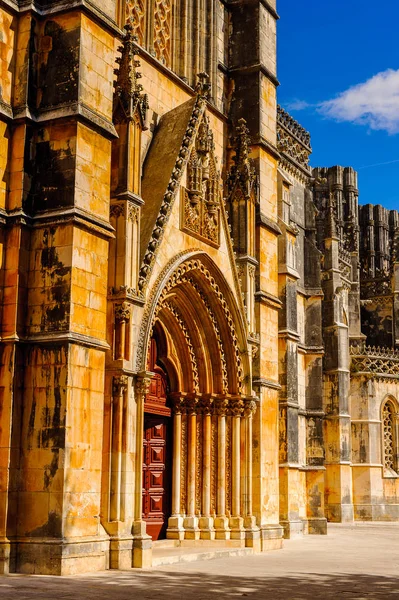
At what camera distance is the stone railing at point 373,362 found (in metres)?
37.9

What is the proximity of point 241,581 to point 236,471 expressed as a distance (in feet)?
17.2

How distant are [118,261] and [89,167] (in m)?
1.58

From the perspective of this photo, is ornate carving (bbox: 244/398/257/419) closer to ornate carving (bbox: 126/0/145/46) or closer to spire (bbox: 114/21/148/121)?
spire (bbox: 114/21/148/121)

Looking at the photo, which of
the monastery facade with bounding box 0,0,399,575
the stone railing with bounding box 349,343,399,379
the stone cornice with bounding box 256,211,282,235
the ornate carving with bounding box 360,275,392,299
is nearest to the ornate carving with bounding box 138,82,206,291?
the monastery facade with bounding box 0,0,399,575

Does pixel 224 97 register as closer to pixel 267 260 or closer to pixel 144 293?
pixel 267 260

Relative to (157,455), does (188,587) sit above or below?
below

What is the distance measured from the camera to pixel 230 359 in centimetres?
1769

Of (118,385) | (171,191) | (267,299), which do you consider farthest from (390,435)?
(118,385)

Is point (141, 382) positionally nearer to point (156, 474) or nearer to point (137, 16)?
point (156, 474)

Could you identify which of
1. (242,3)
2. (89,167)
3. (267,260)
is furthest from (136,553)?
(242,3)

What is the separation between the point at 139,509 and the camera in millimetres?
13727

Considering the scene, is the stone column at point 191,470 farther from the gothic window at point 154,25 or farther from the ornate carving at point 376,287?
the ornate carving at point 376,287

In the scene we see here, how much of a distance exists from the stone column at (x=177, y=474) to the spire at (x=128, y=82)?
571cm

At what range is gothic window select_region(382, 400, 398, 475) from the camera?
127 feet
